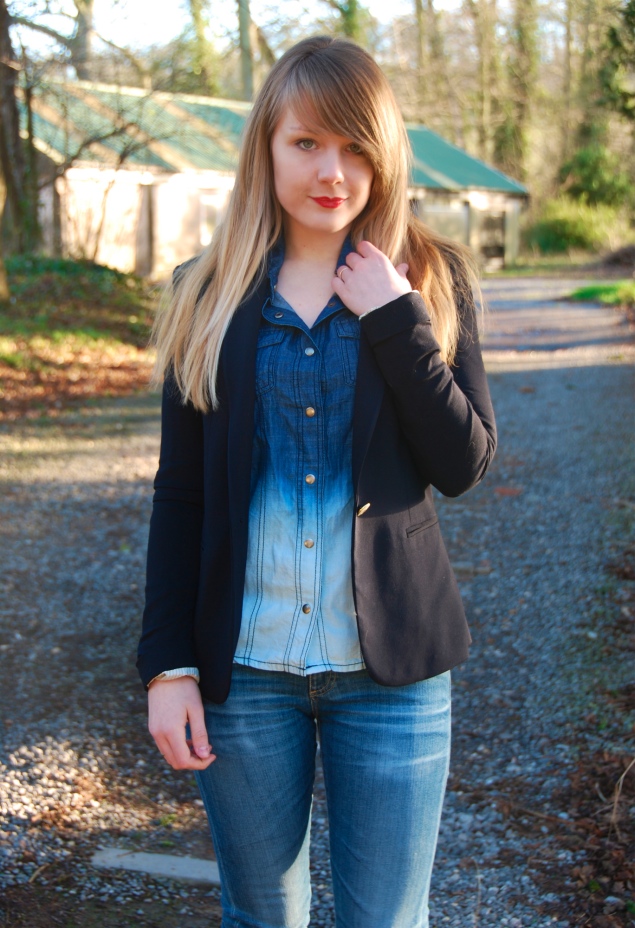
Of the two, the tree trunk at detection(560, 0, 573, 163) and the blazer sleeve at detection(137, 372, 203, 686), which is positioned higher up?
the tree trunk at detection(560, 0, 573, 163)

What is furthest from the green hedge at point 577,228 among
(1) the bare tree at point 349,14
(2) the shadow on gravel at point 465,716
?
(2) the shadow on gravel at point 465,716

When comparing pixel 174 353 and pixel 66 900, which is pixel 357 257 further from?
pixel 66 900

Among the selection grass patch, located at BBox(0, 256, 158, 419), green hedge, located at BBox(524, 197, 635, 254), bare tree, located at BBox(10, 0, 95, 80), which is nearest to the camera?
Result: grass patch, located at BBox(0, 256, 158, 419)

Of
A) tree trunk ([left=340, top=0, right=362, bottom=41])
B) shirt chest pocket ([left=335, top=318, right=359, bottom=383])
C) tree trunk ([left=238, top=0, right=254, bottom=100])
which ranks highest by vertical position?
tree trunk ([left=340, top=0, right=362, bottom=41])

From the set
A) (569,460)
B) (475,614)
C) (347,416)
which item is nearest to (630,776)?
(475,614)

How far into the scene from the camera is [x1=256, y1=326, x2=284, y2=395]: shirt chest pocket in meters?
1.70

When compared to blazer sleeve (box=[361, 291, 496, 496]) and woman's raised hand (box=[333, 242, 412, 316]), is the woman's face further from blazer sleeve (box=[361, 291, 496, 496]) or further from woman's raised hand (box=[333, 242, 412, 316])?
blazer sleeve (box=[361, 291, 496, 496])

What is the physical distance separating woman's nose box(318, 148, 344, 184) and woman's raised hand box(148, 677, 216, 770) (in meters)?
0.92

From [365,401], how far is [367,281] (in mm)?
227

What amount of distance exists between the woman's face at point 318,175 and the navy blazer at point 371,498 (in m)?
0.18

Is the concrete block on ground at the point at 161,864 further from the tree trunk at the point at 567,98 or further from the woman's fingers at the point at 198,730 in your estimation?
the tree trunk at the point at 567,98

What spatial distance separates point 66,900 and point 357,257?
6.89ft

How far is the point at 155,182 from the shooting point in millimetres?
23703

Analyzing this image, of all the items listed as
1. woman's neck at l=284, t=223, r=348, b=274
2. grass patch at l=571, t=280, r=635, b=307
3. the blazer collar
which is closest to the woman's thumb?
the blazer collar
